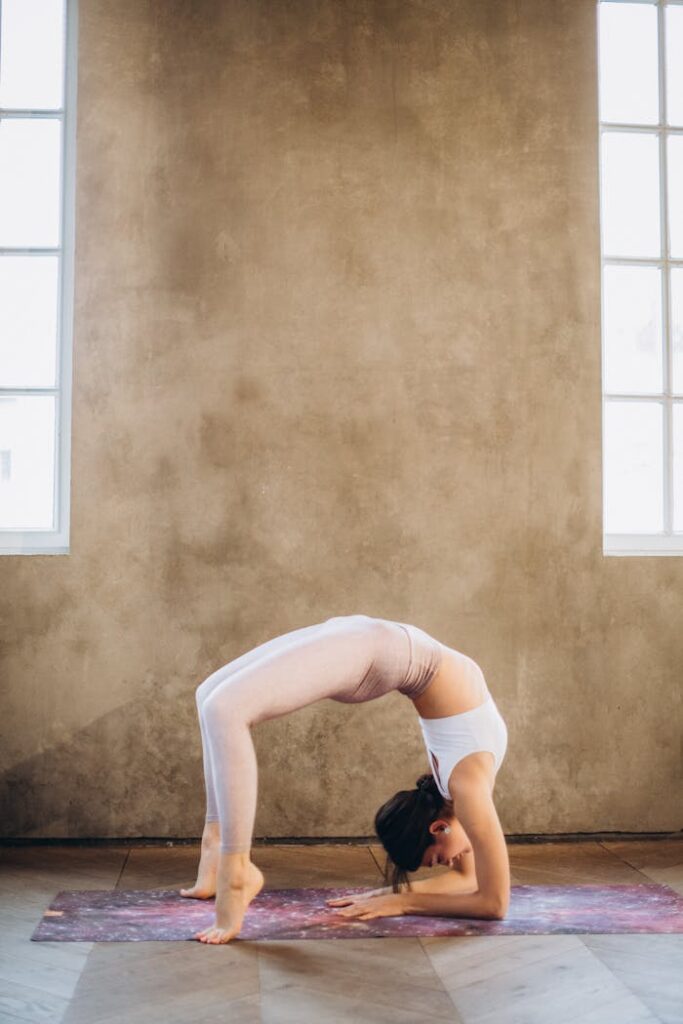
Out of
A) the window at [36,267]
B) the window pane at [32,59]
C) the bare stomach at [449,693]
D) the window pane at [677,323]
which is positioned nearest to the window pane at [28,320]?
the window at [36,267]

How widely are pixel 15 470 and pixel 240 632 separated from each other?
3.67 feet

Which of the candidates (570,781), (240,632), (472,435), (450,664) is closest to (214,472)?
(240,632)

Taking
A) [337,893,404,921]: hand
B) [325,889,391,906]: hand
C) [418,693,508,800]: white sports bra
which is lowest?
[325,889,391,906]: hand

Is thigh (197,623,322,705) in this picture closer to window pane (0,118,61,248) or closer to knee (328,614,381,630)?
knee (328,614,381,630)

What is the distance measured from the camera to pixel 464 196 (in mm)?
4094

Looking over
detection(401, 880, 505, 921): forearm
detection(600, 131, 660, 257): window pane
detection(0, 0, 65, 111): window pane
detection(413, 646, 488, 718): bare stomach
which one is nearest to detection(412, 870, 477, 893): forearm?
detection(401, 880, 505, 921): forearm

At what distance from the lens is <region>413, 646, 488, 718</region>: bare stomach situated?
9.39ft

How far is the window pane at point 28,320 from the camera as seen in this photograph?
4.13 metres

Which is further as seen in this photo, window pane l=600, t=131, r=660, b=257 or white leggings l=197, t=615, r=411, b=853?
window pane l=600, t=131, r=660, b=257

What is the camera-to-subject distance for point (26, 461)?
4.10 m

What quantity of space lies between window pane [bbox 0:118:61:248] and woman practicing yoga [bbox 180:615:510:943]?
2201 millimetres

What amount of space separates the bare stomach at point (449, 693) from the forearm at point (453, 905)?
48 centimetres

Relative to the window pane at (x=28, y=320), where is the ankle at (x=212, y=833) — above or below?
below

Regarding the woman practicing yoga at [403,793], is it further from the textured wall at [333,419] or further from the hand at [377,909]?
the textured wall at [333,419]
